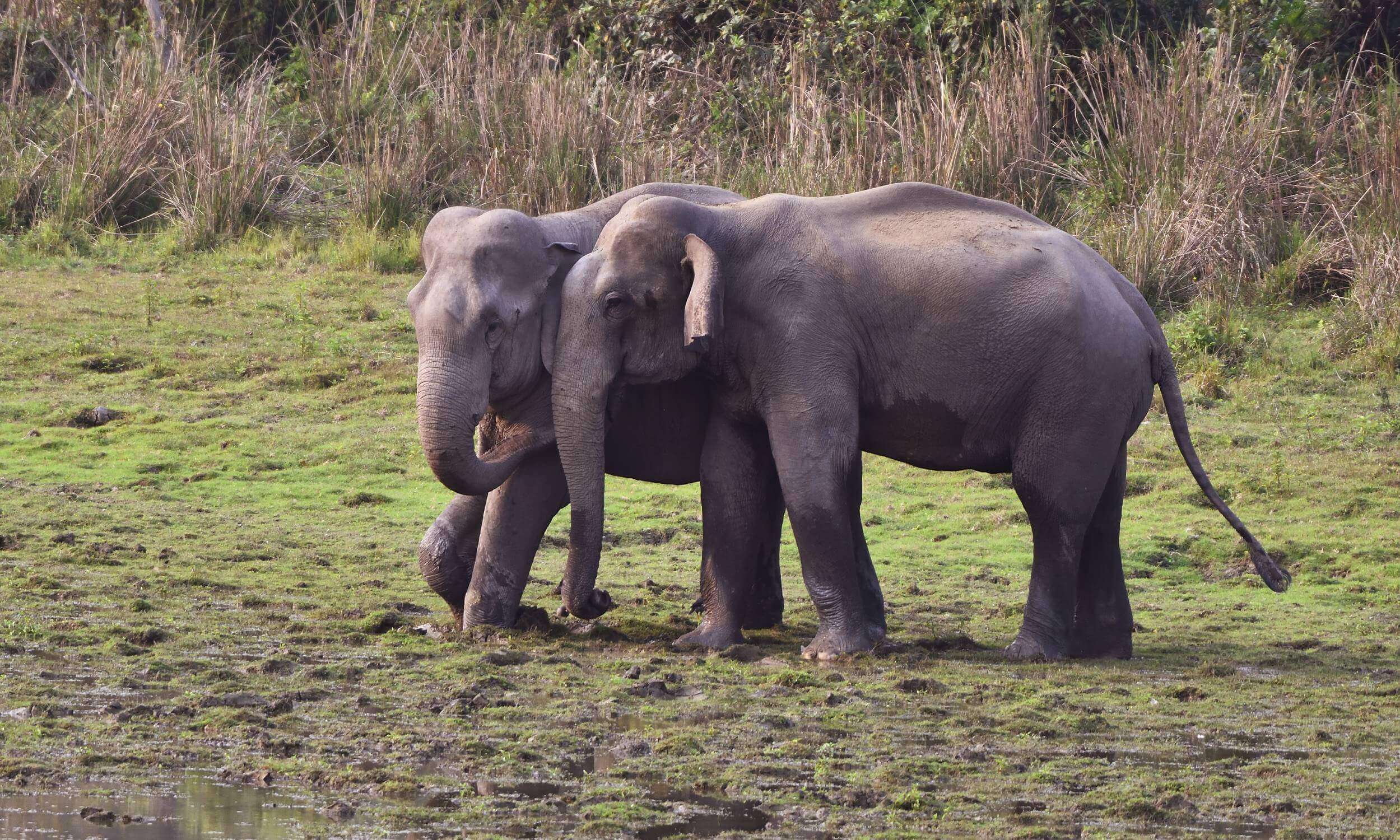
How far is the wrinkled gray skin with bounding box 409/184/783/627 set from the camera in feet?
24.5

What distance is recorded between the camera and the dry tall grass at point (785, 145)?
13.5 meters

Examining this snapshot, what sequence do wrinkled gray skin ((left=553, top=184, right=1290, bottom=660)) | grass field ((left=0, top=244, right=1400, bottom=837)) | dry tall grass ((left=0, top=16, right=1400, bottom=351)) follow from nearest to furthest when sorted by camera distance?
grass field ((left=0, top=244, right=1400, bottom=837)) < wrinkled gray skin ((left=553, top=184, right=1290, bottom=660)) < dry tall grass ((left=0, top=16, right=1400, bottom=351))

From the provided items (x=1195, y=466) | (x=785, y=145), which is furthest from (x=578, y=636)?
(x=785, y=145)

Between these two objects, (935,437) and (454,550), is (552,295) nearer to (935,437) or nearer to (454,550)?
(454,550)

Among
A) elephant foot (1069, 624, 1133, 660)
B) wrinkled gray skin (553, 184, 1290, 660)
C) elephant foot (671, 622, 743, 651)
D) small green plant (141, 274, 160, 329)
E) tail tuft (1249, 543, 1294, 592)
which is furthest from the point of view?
small green plant (141, 274, 160, 329)

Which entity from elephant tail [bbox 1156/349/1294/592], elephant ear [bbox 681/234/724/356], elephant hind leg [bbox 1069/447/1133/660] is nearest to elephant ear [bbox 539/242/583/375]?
elephant ear [bbox 681/234/724/356]

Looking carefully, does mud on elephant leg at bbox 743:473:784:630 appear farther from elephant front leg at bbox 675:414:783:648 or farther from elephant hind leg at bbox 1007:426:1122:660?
elephant hind leg at bbox 1007:426:1122:660

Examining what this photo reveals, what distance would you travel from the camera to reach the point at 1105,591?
798cm

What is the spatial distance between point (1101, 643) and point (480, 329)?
2.78m

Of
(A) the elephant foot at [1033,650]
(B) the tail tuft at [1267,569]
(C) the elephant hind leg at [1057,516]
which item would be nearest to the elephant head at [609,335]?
(C) the elephant hind leg at [1057,516]

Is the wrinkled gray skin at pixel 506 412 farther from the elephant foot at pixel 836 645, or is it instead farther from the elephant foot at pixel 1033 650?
the elephant foot at pixel 1033 650

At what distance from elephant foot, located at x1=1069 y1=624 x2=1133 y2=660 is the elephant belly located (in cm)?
74

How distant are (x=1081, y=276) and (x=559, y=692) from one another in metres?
2.68

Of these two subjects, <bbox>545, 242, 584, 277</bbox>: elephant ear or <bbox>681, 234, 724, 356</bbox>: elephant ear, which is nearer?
<bbox>681, 234, 724, 356</bbox>: elephant ear
